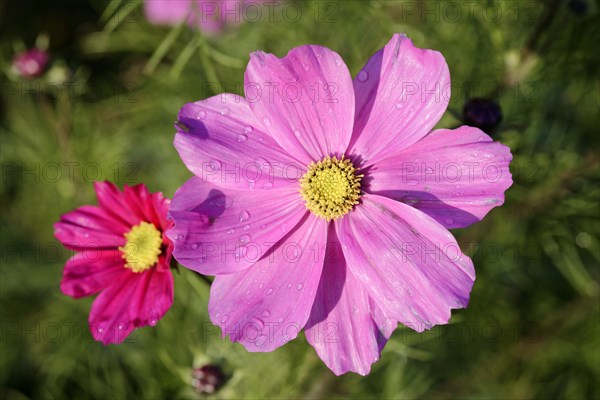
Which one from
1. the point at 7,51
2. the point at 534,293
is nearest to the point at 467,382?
the point at 534,293

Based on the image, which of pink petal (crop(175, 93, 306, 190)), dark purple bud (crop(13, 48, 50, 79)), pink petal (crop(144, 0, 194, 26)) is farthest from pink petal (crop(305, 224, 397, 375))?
pink petal (crop(144, 0, 194, 26))

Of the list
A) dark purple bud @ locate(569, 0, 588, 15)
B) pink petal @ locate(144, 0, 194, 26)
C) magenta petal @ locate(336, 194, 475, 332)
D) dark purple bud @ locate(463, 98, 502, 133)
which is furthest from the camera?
pink petal @ locate(144, 0, 194, 26)

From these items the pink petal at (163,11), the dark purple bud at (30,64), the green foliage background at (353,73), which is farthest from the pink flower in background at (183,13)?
the dark purple bud at (30,64)

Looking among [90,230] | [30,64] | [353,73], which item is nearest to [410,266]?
[90,230]

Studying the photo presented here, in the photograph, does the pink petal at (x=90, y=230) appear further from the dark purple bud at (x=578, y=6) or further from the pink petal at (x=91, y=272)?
the dark purple bud at (x=578, y=6)

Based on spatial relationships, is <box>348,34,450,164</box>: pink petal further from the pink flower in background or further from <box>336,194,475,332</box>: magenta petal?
the pink flower in background

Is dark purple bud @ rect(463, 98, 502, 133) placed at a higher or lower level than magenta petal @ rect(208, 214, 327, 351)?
higher

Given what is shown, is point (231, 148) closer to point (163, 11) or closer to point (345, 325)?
point (345, 325)
